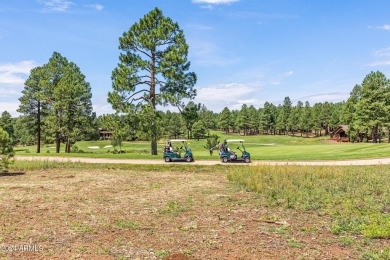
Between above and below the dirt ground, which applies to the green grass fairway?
above

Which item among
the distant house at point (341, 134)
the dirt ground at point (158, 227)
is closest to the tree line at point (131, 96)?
the distant house at point (341, 134)

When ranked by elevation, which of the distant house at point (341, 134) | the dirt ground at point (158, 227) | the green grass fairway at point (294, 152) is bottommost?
the dirt ground at point (158, 227)

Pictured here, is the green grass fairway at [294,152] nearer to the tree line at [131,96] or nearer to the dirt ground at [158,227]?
the tree line at [131,96]

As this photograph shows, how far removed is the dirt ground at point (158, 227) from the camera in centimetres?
671

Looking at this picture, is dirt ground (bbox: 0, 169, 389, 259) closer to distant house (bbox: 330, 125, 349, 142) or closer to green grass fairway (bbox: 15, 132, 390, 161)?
green grass fairway (bbox: 15, 132, 390, 161)

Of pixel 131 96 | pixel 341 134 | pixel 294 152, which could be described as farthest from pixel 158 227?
pixel 341 134

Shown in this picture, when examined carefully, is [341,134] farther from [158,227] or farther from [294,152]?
[158,227]

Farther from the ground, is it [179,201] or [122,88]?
[122,88]

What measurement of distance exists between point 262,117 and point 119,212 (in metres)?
110

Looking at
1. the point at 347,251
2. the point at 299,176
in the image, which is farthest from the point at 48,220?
the point at 299,176

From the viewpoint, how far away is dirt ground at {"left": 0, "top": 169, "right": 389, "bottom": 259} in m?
6.71

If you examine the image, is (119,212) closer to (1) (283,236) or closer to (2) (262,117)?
(1) (283,236)

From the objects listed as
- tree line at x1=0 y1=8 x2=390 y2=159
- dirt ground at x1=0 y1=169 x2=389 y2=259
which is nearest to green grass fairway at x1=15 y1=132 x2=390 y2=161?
tree line at x1=0 y1=8 x2=390 y2=159

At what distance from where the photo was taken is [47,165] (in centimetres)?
2331
